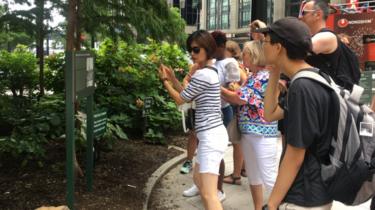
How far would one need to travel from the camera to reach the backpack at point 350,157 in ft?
6.71

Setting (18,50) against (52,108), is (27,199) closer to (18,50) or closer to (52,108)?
(52,108)

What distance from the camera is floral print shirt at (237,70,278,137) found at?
160 inches

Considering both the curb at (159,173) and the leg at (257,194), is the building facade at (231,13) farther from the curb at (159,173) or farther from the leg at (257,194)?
the leg at (257,194)

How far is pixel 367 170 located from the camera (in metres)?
2.04

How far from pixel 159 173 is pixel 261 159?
7.02 feet

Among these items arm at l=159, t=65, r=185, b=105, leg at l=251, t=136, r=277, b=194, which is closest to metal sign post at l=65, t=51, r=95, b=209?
arm at l=159, t=65, r=185, b=105

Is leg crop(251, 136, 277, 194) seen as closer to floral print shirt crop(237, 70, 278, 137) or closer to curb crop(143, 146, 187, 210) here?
floral print shirt crop(237, 70, 278, 137)

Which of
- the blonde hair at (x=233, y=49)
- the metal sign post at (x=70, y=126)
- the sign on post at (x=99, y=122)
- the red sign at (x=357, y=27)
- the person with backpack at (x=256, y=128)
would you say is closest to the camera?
the metal sign post at (x=70, y=126)

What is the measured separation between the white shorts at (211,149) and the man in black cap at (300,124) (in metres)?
1.51

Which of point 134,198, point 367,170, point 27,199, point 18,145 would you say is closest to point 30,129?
point 18,145

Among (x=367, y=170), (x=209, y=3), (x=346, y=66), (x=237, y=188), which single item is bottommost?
(x=237, y=188)

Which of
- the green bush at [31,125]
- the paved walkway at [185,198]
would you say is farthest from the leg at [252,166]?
the green bush at [31,125]

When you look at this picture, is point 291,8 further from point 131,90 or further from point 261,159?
point 261,159

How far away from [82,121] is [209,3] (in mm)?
66158
